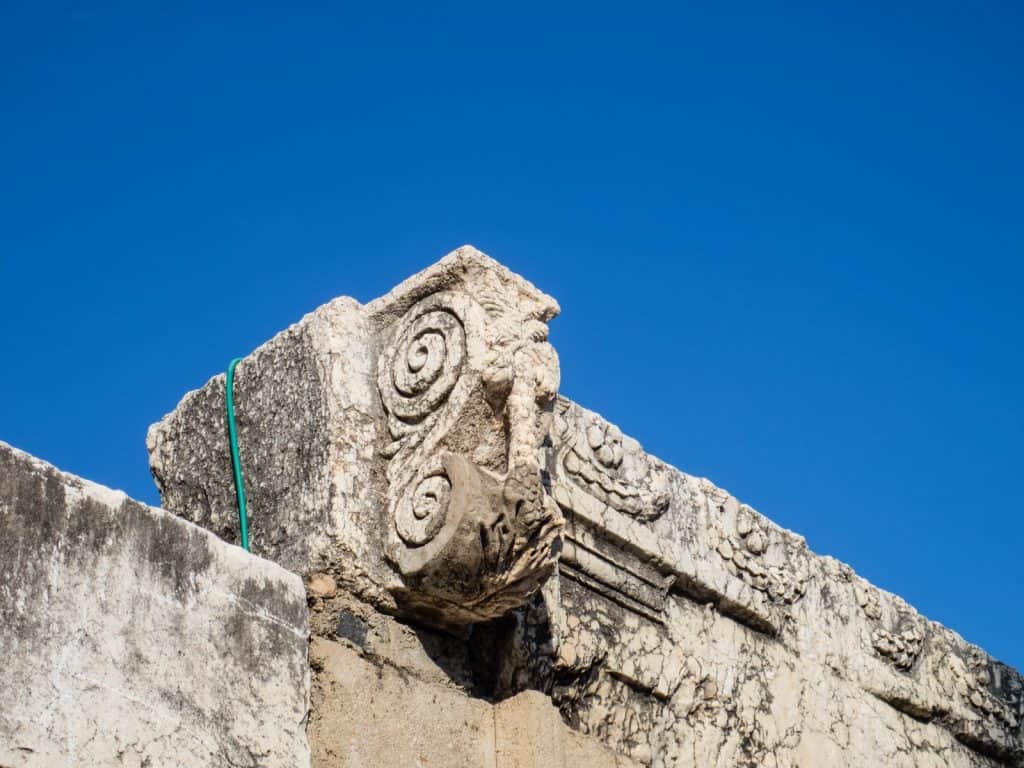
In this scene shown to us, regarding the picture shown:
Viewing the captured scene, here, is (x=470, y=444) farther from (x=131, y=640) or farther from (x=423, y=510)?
(x=131, y=640)

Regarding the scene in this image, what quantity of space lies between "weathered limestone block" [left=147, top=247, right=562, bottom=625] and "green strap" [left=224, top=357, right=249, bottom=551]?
0.02 metres

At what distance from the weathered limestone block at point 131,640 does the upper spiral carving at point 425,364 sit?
625mm

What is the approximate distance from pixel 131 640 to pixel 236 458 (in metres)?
1.06

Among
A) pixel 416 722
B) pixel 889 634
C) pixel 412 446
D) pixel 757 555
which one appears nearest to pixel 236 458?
pixel 412 446

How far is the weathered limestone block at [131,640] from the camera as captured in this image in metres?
3.04

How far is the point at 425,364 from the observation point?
13.4 feet

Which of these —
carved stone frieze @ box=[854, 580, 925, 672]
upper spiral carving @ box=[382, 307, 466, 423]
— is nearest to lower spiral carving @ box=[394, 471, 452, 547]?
upper spiral carving @ box=[382, 307, 466, 423]

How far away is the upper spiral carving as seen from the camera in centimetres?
402

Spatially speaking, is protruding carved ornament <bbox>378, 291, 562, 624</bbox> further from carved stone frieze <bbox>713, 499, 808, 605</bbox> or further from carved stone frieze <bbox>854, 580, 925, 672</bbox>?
carved stone frieze <bbox>854, 580, 925, 672</bbox>

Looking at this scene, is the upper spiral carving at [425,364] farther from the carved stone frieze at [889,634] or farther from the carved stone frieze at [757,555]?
the carved stone frieze at [889,634]

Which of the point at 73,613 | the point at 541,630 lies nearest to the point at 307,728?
the point at 73,613

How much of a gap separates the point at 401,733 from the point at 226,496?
861mm

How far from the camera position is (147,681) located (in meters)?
3.23

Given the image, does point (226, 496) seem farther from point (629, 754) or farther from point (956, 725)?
point (956, 725)
